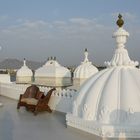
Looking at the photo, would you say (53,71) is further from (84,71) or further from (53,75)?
(84,71)

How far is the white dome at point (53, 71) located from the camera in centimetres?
1969

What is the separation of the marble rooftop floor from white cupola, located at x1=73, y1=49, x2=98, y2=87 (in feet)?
19.8

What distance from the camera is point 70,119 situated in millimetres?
8922

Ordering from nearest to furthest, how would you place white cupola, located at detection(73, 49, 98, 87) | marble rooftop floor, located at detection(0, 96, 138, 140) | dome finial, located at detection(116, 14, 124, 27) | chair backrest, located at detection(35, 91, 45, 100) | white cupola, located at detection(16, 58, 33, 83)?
marble rooftop floor, located at detection(0, 96, 138, 140) < dome finial, located at detection(116, 14, 124, 27) < chair backrest, located at detection(35, 91, 45, 100) < white cupola, located at detection(73, 49, 98, 87) < white cupola, located at detection(16, 58, 33, 83)

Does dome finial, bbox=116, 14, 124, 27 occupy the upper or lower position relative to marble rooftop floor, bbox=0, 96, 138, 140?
upper

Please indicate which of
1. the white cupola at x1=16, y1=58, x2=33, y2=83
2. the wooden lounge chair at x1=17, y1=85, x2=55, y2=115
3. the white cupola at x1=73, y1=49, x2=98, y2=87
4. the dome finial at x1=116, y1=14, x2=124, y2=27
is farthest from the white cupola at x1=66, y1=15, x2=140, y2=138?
the white cupola at x1=16, y1=58, x2=33, y2=83

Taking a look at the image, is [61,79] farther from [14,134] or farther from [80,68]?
[14,134]

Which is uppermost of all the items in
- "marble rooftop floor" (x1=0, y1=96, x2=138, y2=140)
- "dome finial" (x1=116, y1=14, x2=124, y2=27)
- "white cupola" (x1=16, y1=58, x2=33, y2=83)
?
"dome finial" (x1=116, y1=14, x2=124, y2=27)

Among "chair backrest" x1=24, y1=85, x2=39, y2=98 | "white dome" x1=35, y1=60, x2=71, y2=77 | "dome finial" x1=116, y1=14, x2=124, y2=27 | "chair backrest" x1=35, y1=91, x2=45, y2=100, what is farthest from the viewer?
"white dome" x1=35, y1=60, x2=71, y2=77

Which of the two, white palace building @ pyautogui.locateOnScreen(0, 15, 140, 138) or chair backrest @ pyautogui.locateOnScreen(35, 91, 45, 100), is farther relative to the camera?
chair backrest @ pyautogui.locateOnScreen(35, 91, 45, 100)

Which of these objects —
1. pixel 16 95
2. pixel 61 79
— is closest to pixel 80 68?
pixel 61 79

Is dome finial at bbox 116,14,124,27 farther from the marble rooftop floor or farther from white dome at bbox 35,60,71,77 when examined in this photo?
white dome at bbox 35,60,71,77

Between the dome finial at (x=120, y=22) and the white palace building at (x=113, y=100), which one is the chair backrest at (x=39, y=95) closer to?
the white palace building at (x=113, y=100)

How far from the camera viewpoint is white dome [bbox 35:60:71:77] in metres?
19.7
